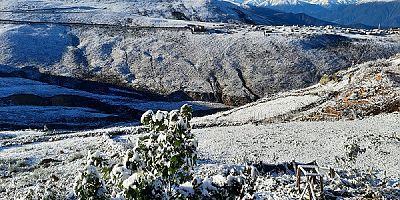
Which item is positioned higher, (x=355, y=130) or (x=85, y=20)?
(x=85, y=20)

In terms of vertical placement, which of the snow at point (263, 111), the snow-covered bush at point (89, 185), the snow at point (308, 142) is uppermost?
the snow-covered bush at point (89, 185)

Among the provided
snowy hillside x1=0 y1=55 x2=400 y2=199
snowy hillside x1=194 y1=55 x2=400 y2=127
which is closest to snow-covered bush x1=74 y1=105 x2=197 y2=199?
snowy hillside x1=0 y1=55 x2=400 y2=199

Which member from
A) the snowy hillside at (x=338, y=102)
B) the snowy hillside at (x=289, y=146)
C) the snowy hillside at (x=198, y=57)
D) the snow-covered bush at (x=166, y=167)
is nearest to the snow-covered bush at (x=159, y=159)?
the snow-covered bush at (x=166, y=167)

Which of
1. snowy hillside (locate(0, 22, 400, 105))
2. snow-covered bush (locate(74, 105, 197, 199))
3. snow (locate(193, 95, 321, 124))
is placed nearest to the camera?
snow-covered bush (locate(74, 105, 197, 199))

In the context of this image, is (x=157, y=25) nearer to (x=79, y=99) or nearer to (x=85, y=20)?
(x=85, y=20)

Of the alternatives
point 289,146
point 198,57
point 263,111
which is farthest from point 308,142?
point 198,57

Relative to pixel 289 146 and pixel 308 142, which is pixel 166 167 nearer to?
pixel 289 146

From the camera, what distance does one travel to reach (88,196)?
7664 mm

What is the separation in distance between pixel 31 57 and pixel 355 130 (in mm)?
66614

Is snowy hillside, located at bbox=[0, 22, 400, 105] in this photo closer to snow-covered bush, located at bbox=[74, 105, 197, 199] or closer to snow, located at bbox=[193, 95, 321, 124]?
snow, located at bbox=[193, 95, 321, 124]

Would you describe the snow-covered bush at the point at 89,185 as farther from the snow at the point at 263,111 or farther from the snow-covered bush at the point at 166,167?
the snow at the point at 263,111

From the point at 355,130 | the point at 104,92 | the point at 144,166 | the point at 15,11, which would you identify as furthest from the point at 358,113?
the point at 15,11

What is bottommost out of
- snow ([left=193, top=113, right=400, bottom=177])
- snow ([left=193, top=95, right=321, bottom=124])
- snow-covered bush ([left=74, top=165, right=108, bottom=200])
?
snow ([left=193, top=95, right=321, bottom=124])

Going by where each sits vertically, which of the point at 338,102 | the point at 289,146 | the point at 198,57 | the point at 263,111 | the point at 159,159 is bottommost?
the point at 263,111
